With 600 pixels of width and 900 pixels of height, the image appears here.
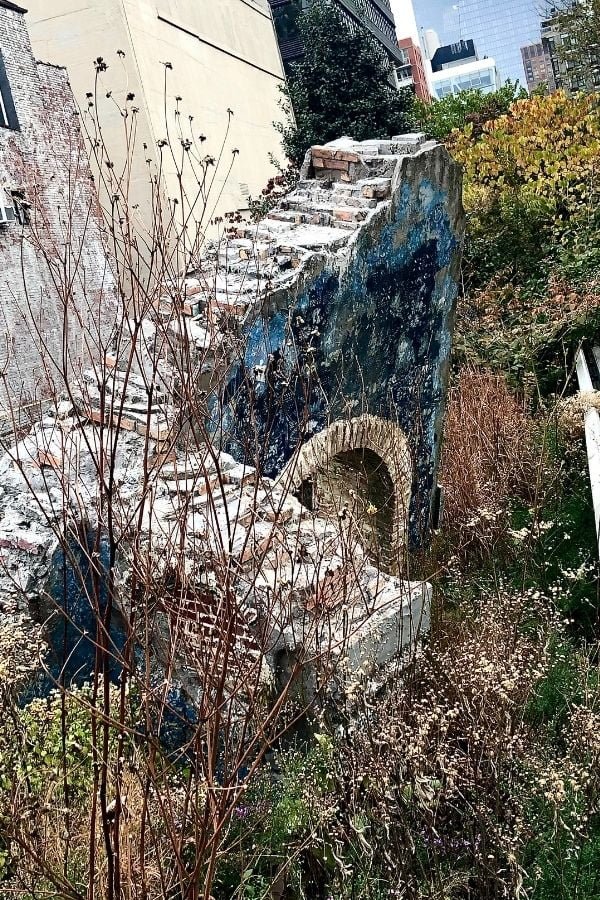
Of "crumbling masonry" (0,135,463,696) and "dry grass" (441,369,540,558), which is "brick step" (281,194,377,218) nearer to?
"crumbling masonry" (0,135,463,696)

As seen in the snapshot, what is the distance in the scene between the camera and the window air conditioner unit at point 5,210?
10234 millimetres

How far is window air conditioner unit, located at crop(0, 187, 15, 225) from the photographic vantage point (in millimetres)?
10234

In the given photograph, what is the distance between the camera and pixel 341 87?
46.9 feet

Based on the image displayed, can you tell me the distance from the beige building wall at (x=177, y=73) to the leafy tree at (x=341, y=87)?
1232 mm

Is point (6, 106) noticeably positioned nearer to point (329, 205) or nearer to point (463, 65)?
point (329, 205)

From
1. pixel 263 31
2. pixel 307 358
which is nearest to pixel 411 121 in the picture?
pixel 263 31

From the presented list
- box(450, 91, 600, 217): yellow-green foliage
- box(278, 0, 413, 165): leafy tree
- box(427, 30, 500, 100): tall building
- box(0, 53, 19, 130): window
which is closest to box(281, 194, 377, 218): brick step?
box(450, 91, 600, 217): yellow-green foliage

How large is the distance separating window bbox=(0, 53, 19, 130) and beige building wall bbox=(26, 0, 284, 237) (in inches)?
63.5

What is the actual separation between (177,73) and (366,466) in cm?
1225

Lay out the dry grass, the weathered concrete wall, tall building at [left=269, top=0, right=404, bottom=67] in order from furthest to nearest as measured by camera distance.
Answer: tall building at [left=269, top=0, right=404, bottom=67]
the dry grass
the weathered concrete wall

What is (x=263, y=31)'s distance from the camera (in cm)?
2127

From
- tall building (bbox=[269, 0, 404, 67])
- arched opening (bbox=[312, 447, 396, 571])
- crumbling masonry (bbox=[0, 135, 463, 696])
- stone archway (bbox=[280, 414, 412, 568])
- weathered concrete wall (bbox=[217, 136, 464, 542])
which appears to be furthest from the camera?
tall building (bbox=[269, 0, 404, 67])

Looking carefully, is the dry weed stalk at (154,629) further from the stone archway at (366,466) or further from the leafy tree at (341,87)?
the leafy tree at (341,87)

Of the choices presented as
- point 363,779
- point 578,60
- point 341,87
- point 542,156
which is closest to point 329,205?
point 363,779
